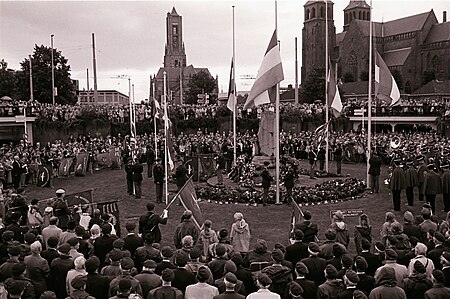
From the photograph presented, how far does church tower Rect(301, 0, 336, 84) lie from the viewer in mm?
101125

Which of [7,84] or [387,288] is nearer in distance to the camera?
[387,288]

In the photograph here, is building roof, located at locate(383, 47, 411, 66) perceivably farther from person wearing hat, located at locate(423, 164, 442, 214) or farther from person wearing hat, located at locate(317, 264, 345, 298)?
person wearing hat, located at locate(317, 264, 345, 298)

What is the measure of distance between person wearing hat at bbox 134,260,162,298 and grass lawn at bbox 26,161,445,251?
21.5 feet

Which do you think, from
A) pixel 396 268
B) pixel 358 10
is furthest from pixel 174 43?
pixel 396 268

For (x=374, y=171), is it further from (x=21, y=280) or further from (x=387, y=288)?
(x=21, y=280)

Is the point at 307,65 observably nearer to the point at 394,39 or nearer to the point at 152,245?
the point at 394,39

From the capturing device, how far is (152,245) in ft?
28.3

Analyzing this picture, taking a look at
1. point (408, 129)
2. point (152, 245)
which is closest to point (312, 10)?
point (408, 129)

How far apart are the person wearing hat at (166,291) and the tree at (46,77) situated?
4816 cm

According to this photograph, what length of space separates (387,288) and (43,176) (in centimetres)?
2036

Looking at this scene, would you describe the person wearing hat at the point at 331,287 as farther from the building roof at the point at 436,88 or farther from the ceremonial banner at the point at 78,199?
the building roof at the point at 436,88

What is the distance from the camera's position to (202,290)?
6.36 meters

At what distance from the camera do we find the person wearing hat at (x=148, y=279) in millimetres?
6805

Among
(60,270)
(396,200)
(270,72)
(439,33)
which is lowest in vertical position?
(396,200)
